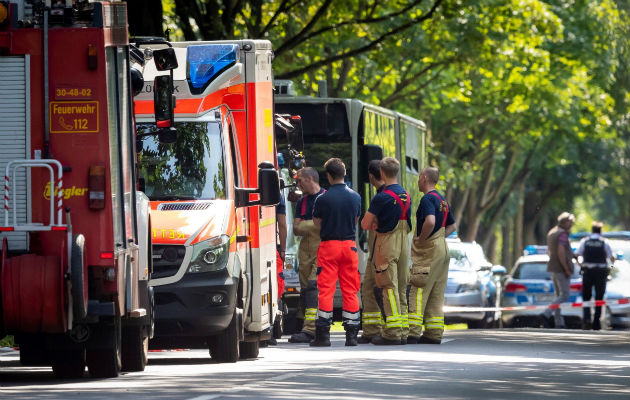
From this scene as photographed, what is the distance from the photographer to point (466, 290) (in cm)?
2642

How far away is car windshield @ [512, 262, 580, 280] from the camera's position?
2719cm

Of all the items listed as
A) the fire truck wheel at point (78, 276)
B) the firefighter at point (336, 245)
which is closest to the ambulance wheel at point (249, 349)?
the firefighter at point (336, 245)

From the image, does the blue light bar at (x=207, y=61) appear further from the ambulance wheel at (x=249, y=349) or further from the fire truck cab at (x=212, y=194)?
the ambulance wheel at (x=249, y=349)

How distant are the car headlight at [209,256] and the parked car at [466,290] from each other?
41.0 ft

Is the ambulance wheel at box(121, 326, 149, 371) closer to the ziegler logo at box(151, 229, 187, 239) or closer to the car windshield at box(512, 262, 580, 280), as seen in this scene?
the ziegler logo at box(151, 229, 187, 239)

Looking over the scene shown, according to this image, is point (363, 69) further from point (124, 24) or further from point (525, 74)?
point (124, 24)

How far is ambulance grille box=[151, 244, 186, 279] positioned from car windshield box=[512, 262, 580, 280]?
14.4 metres

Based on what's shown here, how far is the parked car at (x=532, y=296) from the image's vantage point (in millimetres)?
26516

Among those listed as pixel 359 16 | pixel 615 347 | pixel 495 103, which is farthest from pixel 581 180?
pixel 615 347

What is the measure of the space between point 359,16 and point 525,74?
793 centimetres

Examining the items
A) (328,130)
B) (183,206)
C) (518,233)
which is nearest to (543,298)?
(328,130)

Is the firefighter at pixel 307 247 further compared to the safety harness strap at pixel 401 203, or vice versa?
the firefighter at pixel 307 247

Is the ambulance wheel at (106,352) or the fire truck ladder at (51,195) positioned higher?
the fire truck ladder at (51,195)

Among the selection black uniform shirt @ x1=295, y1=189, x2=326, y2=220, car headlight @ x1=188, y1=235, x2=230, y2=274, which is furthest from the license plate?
car headlight @ x1=188, y1=235, x2=230, y2=274
